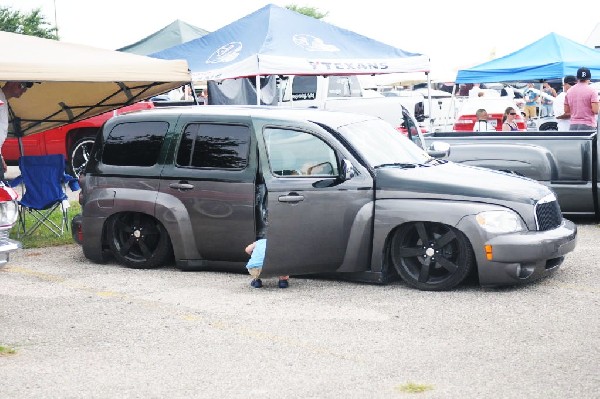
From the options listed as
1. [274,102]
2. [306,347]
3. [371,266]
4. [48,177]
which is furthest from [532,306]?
[274,102]

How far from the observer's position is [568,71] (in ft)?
68.8

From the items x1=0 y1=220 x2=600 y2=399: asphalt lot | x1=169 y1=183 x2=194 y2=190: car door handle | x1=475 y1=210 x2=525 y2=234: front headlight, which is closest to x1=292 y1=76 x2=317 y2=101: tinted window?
x1=169 y1=183 x2=194 y2=190: car door handle

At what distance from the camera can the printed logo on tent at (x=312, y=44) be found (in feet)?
62.5

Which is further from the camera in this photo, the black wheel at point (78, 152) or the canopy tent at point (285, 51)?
the black wheel at point (78, 152)

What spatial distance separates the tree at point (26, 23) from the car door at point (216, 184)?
118 feet

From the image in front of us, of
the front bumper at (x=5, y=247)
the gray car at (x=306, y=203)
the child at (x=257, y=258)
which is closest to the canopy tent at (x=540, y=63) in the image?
the gray car at (x=306, y=203)

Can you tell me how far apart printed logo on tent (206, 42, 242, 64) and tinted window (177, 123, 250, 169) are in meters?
8.66

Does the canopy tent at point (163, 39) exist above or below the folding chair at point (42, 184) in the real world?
above

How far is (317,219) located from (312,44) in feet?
35.1

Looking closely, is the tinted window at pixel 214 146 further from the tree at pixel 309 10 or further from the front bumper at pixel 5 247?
the tree at pixel 309 10

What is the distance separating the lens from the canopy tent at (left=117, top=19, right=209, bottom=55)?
29.4 m

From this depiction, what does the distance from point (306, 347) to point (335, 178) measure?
2369 millimetres

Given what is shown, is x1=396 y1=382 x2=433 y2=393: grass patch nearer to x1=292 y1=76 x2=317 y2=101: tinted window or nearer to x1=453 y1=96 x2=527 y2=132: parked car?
x1=453 y1=96 x2=527 y2=132: parked car

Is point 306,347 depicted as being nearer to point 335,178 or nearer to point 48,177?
point 335,178
